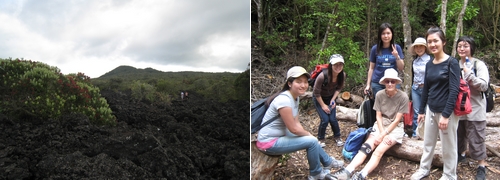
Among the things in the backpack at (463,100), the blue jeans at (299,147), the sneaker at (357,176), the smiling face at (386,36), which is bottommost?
the sneaker at (357,176)

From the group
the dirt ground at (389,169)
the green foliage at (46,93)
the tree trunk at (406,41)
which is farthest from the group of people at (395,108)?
the green foliage at (46,93)

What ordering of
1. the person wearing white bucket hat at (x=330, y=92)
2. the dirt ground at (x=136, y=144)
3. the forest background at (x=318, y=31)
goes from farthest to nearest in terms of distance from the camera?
the forest background at (x=318, y=31), the person wearing white bucket hat at (x=330, y=92), the dirt ground at (x=136, y=144)

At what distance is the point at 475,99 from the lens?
233cm

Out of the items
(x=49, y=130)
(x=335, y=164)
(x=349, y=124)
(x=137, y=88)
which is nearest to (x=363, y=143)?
(x=335, y=164)

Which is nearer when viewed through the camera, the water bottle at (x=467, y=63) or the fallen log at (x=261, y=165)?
the fallen log at (x=261, y=165)

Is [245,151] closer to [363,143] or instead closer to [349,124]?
[363,143]

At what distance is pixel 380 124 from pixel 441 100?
525 millimetres

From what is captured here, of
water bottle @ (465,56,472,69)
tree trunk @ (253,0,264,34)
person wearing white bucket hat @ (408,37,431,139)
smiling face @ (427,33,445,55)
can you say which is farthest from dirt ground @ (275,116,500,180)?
tree trunk @ (253,0,264,34)

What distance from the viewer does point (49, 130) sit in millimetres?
1919

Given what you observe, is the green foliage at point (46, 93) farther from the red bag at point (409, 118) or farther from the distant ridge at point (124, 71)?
the red bag at point (409, 118)

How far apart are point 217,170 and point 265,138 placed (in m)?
0.49

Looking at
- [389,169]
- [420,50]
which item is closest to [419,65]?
[420,50]

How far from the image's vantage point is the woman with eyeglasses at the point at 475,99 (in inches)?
87.9

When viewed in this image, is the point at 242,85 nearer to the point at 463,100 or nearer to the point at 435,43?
the point at 435,43
